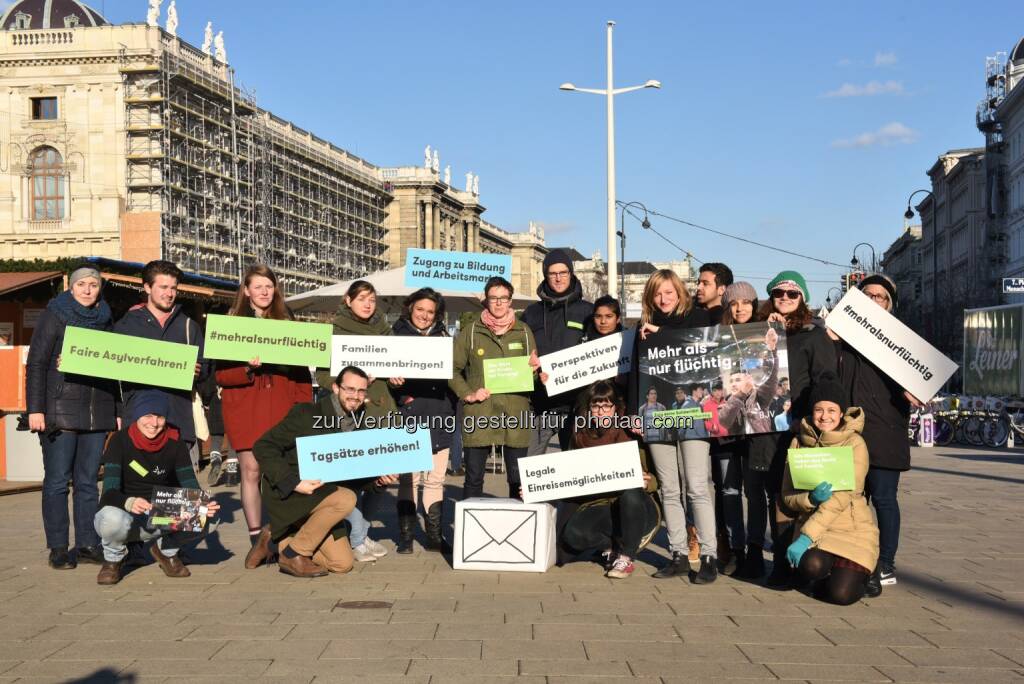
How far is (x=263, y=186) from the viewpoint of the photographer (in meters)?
69.7

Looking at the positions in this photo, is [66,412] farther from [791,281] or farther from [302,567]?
[791,281]

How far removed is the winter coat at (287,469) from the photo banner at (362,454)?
8 centimetres

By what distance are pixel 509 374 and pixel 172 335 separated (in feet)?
8.02

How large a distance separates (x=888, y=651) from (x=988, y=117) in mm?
84771

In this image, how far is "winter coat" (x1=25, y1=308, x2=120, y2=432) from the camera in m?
7.89

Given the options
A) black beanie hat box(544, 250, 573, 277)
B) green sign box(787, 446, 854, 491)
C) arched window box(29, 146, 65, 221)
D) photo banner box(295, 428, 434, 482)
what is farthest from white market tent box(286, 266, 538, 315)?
arched window box(29, 146, 65, 221)

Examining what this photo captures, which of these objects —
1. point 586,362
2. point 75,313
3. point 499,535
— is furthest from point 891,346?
point 75,313

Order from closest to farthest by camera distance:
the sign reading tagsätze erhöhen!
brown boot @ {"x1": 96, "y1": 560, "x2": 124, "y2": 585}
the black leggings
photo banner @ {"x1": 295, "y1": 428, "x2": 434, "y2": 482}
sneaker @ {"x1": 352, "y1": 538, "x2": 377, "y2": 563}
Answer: the black leggings < brown boot @ {"x1": 96, "y1": 560, "x2": 124, "y2": 585} < photo banner @ {"x1": 295, "y1": 428, "x2": 434, "y2": 482} < sneaker @ {"x1": 352, "y1": 538, "x2": 377, "y2": 563} < the sign reading tagsätze erhöhen!

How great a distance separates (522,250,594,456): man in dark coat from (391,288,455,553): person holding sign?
69cm

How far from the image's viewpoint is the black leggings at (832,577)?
22.0 ft

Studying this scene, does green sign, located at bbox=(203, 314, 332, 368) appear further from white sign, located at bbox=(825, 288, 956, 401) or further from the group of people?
white sign, located at bbox=(825, 288, 956, 401)

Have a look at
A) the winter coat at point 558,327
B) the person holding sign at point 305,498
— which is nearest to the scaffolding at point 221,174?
the winter coat at point 558,327

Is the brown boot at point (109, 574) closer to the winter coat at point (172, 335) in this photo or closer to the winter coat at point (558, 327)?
the winter coat at point (172, 335)

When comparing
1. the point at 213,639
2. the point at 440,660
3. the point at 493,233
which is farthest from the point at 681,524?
the point at 493,233
